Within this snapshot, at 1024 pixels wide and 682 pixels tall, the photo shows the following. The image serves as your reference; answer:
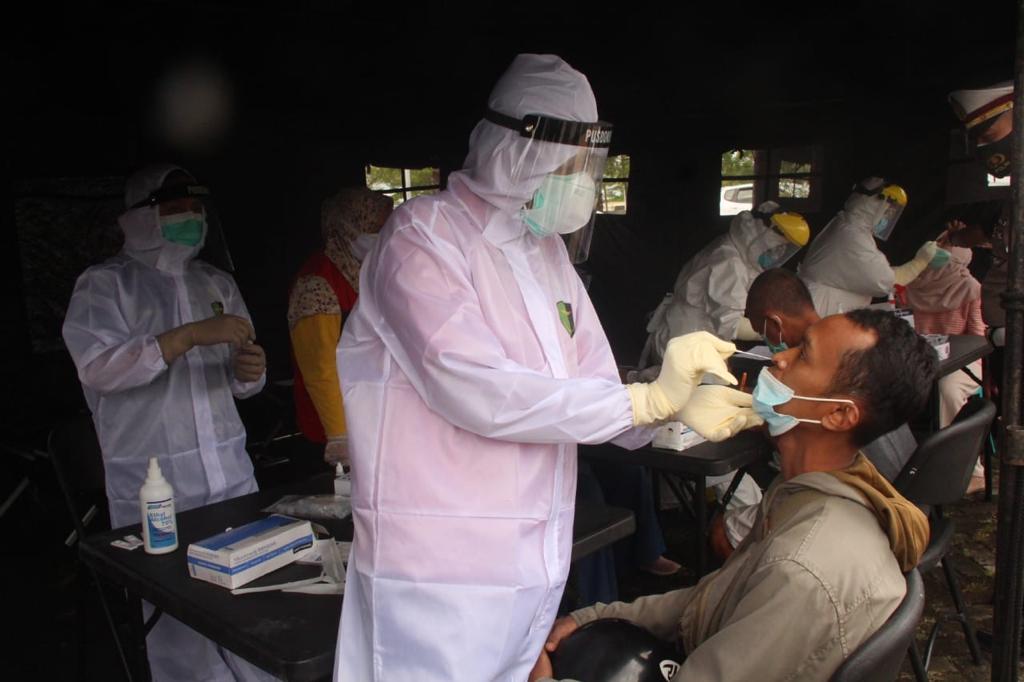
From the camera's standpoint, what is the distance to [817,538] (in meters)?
1.34

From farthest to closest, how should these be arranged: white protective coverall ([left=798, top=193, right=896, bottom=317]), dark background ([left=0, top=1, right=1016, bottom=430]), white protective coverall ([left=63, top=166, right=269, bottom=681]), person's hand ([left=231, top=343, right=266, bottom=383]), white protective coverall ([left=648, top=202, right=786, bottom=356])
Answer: white protective coverall ([left=798, top=193, right=896, bottom=317]), white protective coverall ([left=648, top=202, right=786, bottom=356]), dark background ([left=0, top=1, right=1016, bottom=430]), person's hand ([left=231, top=343, right=266, bottom=383]), white protective coverall ([left=63, top=166, right=269, bottom=681])

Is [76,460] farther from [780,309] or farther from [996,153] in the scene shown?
[996,153]

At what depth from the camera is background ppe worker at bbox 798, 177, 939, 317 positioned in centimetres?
500

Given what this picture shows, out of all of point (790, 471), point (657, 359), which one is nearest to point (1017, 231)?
point (790, 471)

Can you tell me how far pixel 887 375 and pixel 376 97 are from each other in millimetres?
5312

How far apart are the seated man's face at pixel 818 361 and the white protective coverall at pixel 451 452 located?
44 centimetres

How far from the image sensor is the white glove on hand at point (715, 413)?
4.67 feet

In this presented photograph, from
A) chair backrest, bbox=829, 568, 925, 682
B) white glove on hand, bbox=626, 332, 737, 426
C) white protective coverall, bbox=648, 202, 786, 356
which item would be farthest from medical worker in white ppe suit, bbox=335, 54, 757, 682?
white protective coverall, bbox=648, 202, 786, 356

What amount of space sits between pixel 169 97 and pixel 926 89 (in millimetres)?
5361

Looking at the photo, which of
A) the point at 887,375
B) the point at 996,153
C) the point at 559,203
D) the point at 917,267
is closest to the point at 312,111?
the point at 917,267

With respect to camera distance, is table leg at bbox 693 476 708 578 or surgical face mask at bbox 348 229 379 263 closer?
table leg at bbox 693 476 708 578

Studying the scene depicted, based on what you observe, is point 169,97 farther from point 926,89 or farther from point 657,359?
point 926,89

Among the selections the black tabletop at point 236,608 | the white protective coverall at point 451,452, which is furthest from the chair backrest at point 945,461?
the black tabletop at point 236,608

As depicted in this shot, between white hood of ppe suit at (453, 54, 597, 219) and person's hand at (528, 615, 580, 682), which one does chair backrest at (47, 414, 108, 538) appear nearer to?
person's hand at (528, 615, 580, 682)
